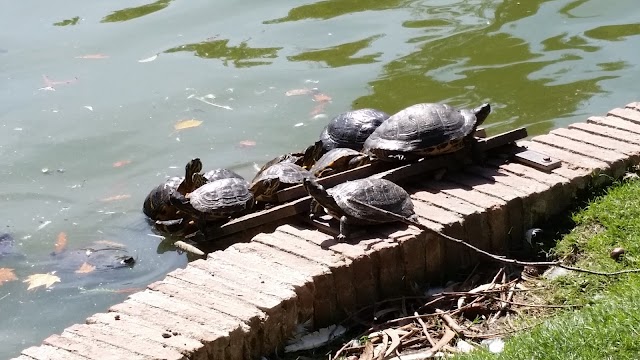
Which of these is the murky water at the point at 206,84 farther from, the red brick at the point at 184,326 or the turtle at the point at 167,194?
the red brick at the point at 184,326

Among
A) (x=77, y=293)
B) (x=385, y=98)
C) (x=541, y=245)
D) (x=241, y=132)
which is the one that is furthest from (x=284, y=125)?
(x=541, y=245)

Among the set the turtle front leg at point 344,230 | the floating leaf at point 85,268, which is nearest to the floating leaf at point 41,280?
the floating leaf at point 85,268

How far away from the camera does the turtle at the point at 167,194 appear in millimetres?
7645

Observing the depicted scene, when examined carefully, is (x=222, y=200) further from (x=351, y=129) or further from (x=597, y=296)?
(x=597, y=296)

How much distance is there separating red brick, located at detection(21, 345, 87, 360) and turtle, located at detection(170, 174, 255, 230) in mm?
2318

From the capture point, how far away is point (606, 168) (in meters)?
6.57

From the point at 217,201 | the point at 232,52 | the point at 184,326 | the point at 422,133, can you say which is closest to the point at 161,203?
the point at 217,201

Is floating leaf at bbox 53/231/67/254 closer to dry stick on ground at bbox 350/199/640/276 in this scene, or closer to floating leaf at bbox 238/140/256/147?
floating leaf at bbox 238/140/256/147

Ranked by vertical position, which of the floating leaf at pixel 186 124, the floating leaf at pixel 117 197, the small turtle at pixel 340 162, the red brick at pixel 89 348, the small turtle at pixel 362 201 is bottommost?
the floating leaf at pixel 117 197

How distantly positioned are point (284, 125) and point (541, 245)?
3.90 meters

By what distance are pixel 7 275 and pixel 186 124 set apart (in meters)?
2.98

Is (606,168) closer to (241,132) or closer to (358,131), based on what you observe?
(358,131)

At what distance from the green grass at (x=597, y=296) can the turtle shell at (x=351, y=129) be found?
220 cm

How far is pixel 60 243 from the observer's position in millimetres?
7551
